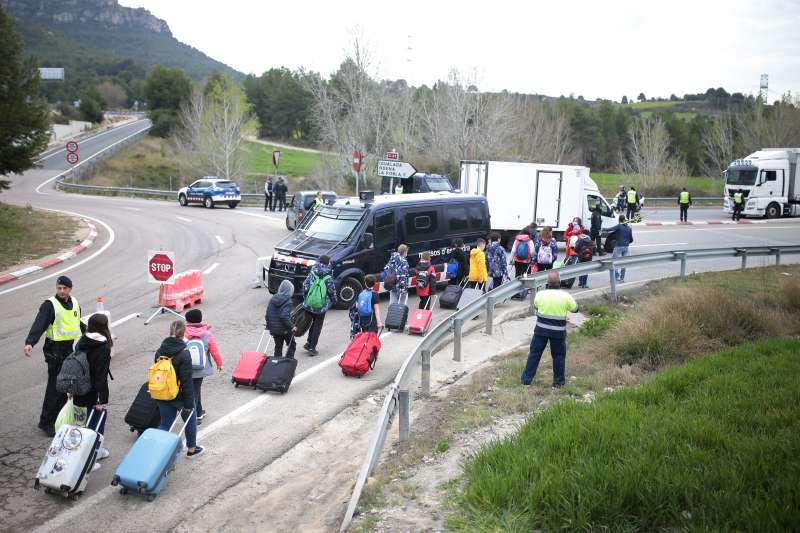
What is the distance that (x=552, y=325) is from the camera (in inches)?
380

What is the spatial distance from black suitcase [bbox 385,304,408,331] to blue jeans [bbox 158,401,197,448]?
6.11 meters

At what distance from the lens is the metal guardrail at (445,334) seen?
6.78m

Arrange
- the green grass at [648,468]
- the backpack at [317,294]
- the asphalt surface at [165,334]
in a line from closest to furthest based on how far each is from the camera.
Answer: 1. the green grass at [648,468]
2. the asphalt surface at [165,334]
3. the backpack at [317,294]

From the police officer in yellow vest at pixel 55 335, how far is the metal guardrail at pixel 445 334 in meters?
4.02

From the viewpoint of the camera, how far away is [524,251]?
16.1 metres

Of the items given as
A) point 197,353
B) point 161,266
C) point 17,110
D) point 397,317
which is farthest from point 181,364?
point 17,110

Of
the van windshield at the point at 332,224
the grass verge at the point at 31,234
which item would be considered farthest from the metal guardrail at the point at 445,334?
the grass verge at the point at 31,234

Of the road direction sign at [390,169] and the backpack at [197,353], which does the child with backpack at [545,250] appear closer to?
the backpack at [197,353]

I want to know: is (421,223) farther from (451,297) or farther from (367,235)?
(451,297)

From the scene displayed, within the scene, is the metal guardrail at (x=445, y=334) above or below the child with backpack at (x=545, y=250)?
below

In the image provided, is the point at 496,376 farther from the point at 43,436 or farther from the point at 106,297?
the point at 106,297

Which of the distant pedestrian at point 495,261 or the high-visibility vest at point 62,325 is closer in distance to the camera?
the high-visibility vest at point 62,325

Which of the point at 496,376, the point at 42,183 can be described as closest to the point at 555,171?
the point at 496,376

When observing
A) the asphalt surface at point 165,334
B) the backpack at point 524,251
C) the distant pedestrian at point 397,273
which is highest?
the backpack at point 524,251
